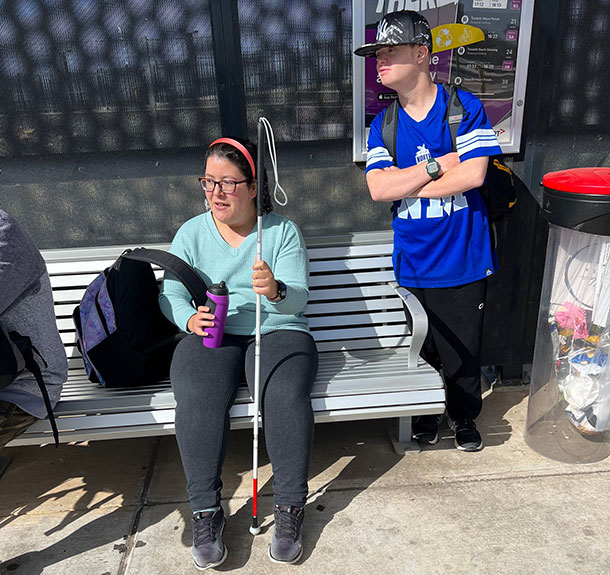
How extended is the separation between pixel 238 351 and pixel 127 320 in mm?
554

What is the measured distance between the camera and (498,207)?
2.82 meters

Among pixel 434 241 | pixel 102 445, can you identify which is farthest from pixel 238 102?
pixel 102 445

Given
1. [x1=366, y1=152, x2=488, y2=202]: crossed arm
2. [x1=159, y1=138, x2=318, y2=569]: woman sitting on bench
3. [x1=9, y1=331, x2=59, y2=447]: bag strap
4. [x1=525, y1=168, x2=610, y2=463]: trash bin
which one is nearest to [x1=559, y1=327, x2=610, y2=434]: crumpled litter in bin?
[x1=525, y1=168, x2=610, y2=463]: trash bin

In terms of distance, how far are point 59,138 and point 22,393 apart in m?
1.54

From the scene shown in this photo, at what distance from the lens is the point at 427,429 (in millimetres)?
3092

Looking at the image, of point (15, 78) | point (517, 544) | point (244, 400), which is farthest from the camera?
point (15, 78)

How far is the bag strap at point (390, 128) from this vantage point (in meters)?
2.73

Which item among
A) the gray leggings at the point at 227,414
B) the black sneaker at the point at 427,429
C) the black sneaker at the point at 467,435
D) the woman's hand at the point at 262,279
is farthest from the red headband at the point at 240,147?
the black sneaker at the point at 467,435

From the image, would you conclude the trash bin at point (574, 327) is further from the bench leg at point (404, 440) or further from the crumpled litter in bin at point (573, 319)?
the bench leg at point (404, 440)

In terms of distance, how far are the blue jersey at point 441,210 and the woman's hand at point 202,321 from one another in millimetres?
1079

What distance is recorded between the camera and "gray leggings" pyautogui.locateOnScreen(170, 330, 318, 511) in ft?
7.78

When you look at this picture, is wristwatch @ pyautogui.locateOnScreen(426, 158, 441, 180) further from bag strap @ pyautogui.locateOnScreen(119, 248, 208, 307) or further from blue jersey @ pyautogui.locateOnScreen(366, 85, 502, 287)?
bag strap @ pyautogui.locateOnScreen(119, 248, 208, 307)

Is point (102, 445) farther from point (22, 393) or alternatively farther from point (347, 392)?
point (347, 392)

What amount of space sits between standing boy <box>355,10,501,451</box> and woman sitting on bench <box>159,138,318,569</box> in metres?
0.59
